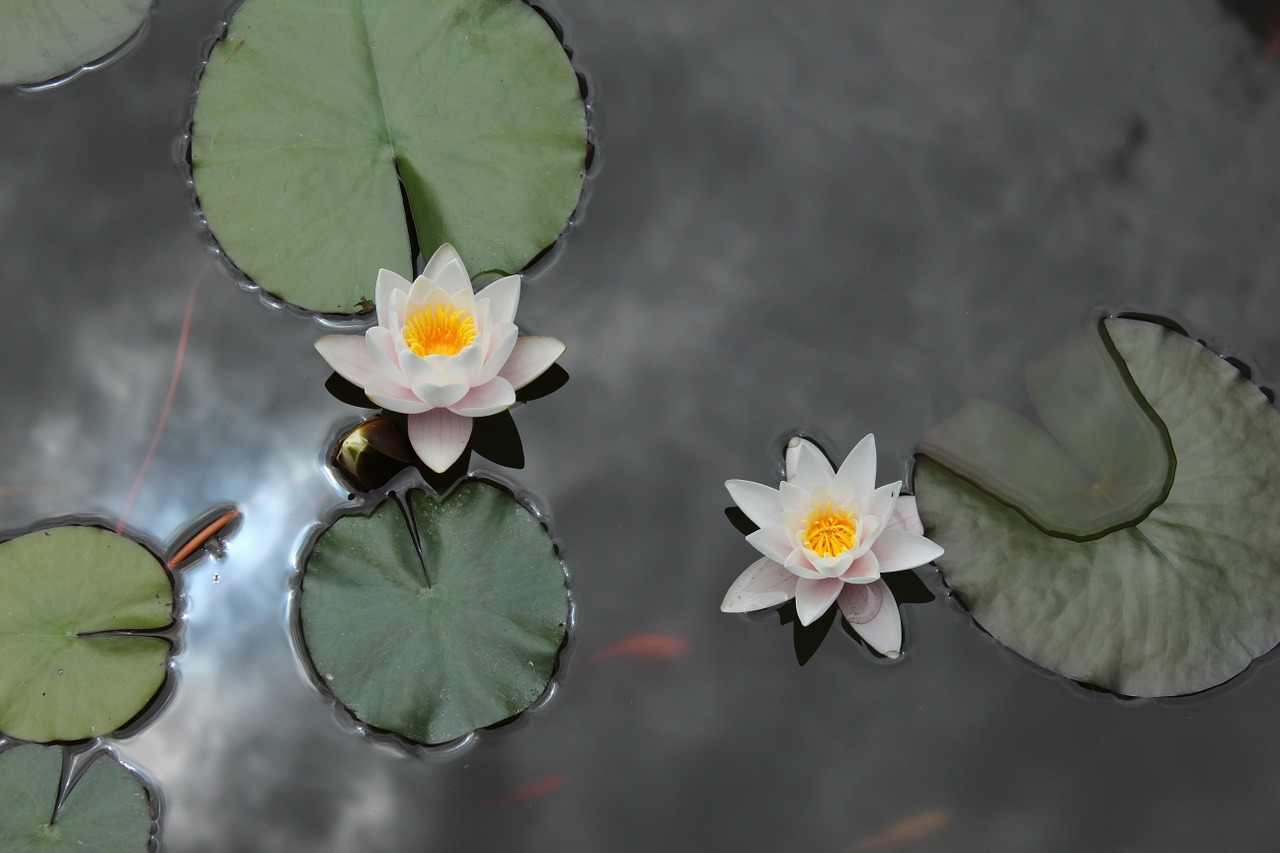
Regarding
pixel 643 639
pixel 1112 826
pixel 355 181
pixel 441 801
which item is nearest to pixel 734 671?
pixel 643 639

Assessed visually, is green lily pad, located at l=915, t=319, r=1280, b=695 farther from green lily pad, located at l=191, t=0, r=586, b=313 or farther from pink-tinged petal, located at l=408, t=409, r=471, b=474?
green lily pad, located at l=191, t=0, r=586, b=313

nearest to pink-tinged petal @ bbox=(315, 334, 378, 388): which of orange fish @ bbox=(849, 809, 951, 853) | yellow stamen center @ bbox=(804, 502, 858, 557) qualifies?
yellow stamen center @ bbox=(804, 502, 858, 557)

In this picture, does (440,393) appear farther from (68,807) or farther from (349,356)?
(68,807)

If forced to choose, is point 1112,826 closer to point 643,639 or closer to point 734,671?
point 734,671

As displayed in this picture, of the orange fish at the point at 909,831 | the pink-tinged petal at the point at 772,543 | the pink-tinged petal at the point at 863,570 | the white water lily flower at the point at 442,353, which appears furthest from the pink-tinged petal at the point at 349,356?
the orange fish at the point at 909,831

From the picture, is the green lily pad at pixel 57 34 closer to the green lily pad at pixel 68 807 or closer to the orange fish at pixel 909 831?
the green lily pad at pixel 68 807
